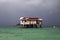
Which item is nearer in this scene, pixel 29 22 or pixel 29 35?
pixel 29 35

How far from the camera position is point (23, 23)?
66.7 meters

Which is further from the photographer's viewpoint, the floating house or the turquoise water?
the floating house

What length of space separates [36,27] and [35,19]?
12.6ft

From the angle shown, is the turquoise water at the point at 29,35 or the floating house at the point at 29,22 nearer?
the turquoise water at the point at 29,35

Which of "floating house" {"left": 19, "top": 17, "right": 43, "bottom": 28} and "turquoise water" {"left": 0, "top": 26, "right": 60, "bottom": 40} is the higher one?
"floating house" {"left": 19, "top": 17, "right": 43, "bottom": 28}

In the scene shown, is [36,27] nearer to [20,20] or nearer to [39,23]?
[39,23]

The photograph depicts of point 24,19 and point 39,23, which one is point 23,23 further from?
point 39,23

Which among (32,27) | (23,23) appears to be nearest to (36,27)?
(32,27)

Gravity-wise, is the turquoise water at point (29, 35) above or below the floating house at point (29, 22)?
below

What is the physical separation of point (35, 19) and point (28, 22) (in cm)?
266

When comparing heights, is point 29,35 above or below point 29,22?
below

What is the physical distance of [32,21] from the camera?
6762cm

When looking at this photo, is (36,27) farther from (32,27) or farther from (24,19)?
(24,19)

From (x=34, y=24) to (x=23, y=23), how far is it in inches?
148
